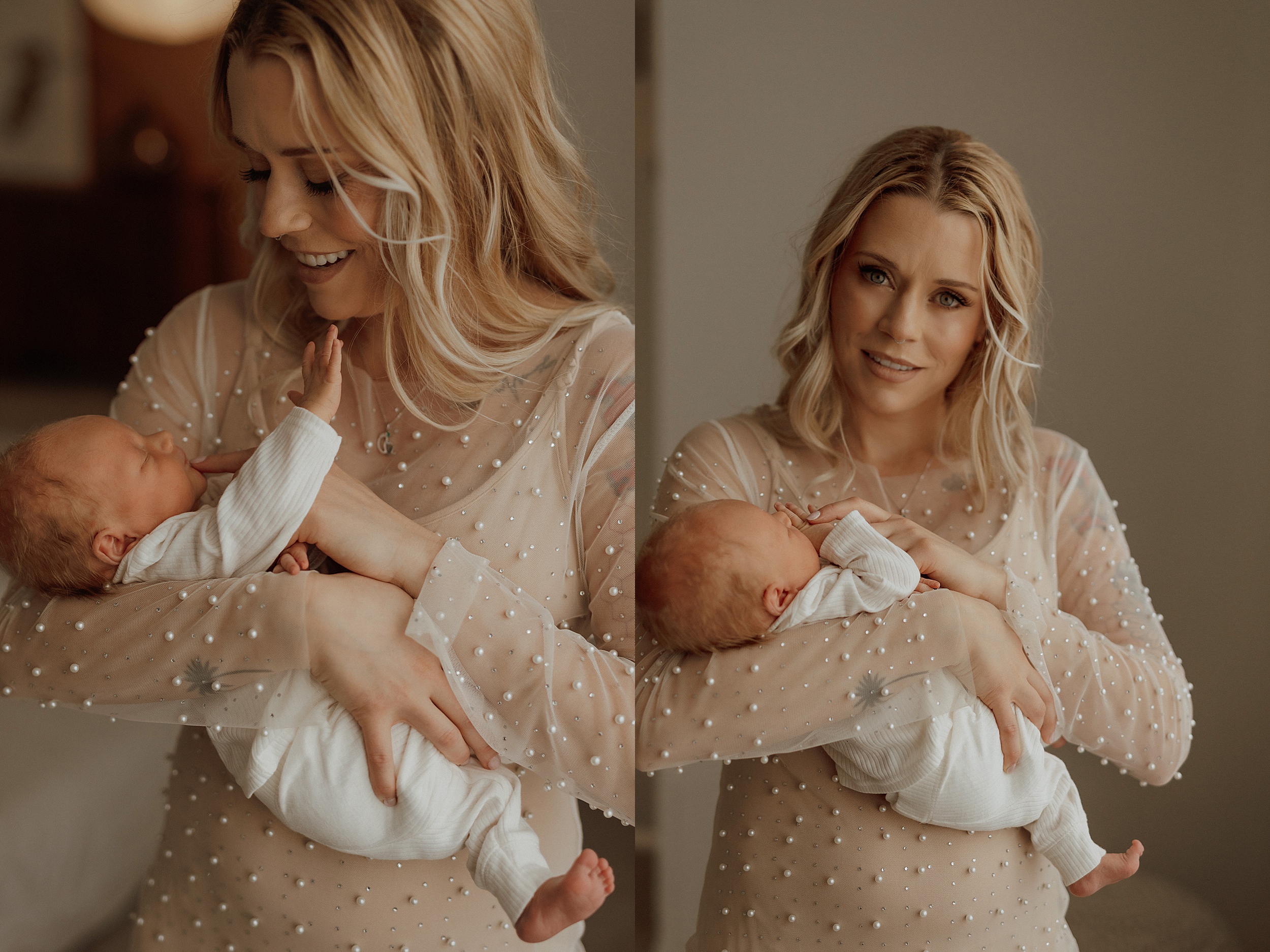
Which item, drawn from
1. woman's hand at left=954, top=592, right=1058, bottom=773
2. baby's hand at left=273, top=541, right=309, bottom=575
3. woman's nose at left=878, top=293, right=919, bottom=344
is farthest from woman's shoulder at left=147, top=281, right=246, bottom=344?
woman's hand at left=954, top=592, right=1058, bottom=773

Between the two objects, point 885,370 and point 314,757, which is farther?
point 885,370

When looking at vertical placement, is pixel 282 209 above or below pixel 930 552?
above

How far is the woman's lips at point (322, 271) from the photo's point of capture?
672mm

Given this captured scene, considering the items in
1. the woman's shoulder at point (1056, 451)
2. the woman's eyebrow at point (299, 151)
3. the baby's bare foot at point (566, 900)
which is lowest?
the baby's bare foot at point (566, 900)

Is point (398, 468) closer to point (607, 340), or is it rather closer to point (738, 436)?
point (607, 340)

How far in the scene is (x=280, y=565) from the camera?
0.66 m

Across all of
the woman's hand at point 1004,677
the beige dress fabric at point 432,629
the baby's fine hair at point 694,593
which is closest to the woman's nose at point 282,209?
the beige dress fabric at point 432,629

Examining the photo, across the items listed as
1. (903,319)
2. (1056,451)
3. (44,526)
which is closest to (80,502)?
(44,526)

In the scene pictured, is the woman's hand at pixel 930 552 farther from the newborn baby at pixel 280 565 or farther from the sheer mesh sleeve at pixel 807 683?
the newborn baby at pixel 280 565

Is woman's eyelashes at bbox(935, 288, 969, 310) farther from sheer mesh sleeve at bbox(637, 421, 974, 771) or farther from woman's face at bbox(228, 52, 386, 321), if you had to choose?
woman's face at bbox(228, 52, 386, 321)

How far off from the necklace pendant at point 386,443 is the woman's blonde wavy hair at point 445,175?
29 mm

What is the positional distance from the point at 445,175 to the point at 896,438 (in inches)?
18.5

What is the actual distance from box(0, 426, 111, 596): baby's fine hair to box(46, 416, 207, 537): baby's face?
1cm

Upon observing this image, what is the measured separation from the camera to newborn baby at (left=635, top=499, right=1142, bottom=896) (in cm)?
75
